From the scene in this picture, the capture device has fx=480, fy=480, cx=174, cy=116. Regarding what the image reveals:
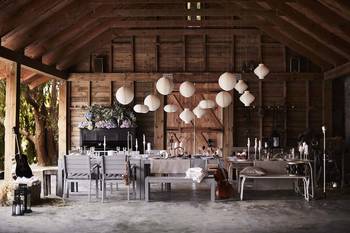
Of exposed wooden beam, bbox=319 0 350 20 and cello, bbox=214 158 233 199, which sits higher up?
exposed wooden beam, bbox=319 0 350 20

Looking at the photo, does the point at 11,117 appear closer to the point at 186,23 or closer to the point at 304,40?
the point at 186,23

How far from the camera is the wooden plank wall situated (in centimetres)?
1395

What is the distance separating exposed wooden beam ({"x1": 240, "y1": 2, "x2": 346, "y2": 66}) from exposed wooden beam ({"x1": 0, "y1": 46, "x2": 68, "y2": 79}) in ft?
17.2

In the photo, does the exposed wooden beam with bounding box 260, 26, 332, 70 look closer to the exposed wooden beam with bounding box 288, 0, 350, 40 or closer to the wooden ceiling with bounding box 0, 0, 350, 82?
the wooden ceiling with bounding box 0, 0, 350, 82

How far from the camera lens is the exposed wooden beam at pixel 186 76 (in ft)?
45.2

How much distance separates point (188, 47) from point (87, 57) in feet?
9.91

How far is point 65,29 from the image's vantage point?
37.2 ft

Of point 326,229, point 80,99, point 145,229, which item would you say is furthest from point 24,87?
point 326,229

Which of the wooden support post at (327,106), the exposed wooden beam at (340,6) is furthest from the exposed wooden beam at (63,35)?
the wooden support post at (327,106)

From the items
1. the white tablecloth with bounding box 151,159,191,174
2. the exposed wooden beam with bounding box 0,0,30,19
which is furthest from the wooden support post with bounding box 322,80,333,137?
the exposed wooden beam with bounding box 0,0,30,19

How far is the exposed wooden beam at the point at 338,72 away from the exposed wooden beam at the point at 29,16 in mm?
6952

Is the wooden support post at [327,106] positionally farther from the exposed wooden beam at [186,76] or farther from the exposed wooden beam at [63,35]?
the exposed wooden beam at [63,35]

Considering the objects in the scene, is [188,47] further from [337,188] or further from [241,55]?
[337,188]

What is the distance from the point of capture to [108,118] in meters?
13.3
